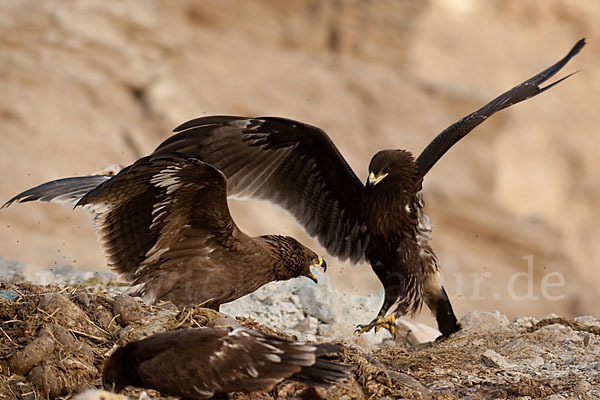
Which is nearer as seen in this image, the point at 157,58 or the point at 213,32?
the point at 157,58

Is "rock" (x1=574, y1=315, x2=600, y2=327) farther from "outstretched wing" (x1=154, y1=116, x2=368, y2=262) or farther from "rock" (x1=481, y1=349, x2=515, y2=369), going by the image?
"outstretched wing" (x1=154, y1=116, x2=368, y2=262)

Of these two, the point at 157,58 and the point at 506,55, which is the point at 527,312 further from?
the point at 157,58

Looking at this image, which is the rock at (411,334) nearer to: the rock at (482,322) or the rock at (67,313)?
the rock at (482,322)

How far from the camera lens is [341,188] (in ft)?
25.8

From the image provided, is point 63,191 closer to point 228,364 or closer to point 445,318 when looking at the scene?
point 228,364

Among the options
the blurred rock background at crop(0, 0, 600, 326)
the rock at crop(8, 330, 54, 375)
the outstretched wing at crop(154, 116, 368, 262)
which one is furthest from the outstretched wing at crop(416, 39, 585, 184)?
the blurred rock background at crop(0, 0, 600, 326)

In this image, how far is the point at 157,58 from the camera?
19.3 m

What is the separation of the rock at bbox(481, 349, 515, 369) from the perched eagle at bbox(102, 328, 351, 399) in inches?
84.9

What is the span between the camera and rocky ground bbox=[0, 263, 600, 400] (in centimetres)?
486

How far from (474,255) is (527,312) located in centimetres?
188

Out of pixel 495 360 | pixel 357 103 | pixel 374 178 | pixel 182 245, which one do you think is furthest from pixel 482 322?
pixel 357 103

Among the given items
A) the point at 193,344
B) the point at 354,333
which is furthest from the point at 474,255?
the point at 193,344

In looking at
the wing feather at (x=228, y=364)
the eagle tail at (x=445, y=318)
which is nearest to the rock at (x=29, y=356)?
the wing feather at (x=228, y=364)

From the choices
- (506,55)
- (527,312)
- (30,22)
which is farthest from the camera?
(506,55)
